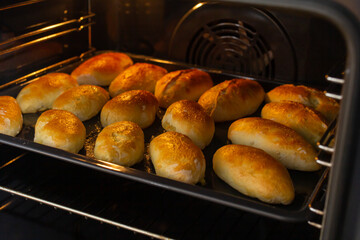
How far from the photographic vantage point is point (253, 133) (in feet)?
4.41

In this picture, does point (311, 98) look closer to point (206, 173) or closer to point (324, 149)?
point (206, 173)

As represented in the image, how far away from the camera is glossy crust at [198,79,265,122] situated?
1513 mm

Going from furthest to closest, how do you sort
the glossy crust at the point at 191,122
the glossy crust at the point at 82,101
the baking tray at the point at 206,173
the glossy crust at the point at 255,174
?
the glossy crust at the point at 82,101 < the glossy crust at the point at 191,122 < the glossy crust at the point at 255,174 < the baking tray at the point at 206,173

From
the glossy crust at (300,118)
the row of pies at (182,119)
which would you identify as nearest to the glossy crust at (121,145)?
the row of pies at (182,119)

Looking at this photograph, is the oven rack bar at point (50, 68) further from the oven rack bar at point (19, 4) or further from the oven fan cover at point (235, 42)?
the oven fan cover at point (235, 42)

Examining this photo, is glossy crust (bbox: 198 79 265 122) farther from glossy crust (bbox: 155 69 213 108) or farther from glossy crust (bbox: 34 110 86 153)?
glossy crust (bbox: 34 110 86 153)

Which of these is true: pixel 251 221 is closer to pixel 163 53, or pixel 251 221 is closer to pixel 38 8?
pixel 163 53

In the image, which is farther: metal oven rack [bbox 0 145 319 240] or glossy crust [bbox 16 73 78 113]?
glossy crust [bbox 16 73 78 113]

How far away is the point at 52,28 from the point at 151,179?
0.85 metres

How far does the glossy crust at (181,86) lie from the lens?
63.3 inches

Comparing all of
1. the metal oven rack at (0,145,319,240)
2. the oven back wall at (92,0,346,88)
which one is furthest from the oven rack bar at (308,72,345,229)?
the oven back wall at (92,0,346,88)

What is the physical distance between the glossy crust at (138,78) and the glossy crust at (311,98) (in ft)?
1.53

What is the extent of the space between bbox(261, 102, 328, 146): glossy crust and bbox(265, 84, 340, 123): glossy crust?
7 cm

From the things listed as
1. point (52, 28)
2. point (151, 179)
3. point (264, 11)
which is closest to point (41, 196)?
point (151, 179)
